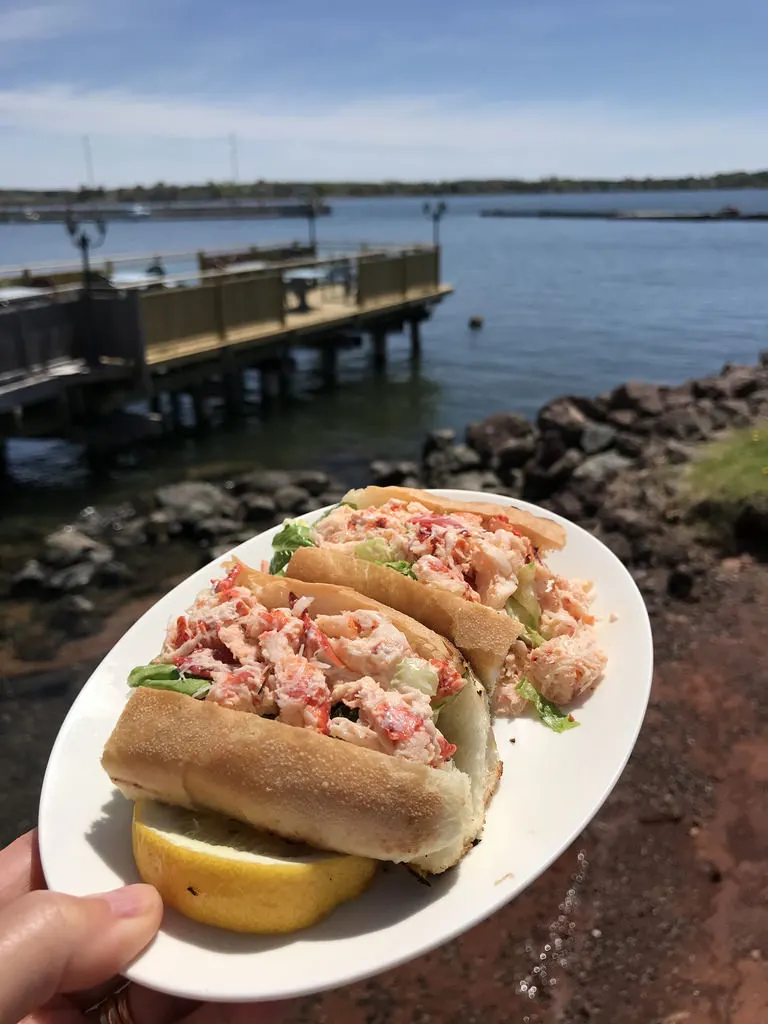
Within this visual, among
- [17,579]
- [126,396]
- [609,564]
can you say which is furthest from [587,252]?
[609,564]

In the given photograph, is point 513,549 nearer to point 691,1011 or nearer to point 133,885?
point 133,885

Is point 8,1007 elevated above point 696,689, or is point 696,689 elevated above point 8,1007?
point 8,1007

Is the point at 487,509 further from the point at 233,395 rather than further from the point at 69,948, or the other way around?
the point at 233,395

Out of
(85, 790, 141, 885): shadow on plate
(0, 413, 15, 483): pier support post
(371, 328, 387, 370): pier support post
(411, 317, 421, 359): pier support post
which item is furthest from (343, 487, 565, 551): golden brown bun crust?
(411, 317, 421, 359): pier support post

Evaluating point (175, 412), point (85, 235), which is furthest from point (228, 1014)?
point (175, 412)

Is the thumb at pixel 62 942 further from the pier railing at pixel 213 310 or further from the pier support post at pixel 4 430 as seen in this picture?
the pier support post at pixel 4 430

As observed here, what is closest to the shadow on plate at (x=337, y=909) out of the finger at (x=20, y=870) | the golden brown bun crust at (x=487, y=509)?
the finger at (x=20, y=870)

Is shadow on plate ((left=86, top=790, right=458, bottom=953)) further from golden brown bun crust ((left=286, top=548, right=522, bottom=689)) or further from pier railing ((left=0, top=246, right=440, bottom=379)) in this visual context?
pier railing ((left=0, top=246, right=440, bottom=379))
